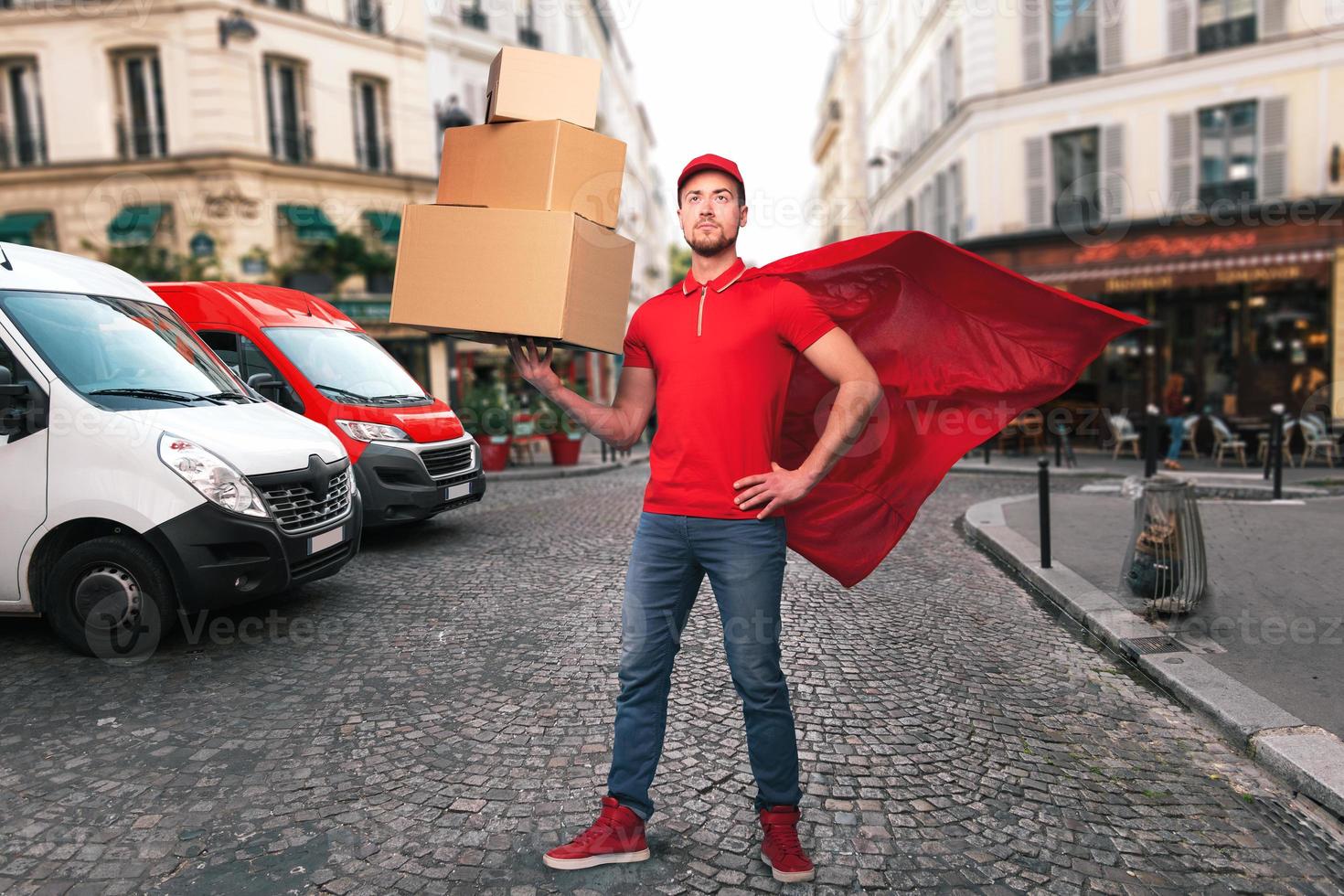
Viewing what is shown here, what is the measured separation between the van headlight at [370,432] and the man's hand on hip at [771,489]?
5.47m

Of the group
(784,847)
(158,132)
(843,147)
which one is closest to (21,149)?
(158,132)

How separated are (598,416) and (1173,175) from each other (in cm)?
1964

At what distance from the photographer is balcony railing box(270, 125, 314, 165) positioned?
845 inches

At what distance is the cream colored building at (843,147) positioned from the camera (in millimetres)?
38219

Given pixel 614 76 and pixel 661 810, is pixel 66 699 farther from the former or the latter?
pixel 614 76

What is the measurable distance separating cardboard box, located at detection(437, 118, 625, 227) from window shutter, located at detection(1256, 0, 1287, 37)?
19939 millimetres

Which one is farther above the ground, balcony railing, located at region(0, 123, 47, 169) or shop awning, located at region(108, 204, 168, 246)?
balcony railing, located at region(0, 123, 47, 169)

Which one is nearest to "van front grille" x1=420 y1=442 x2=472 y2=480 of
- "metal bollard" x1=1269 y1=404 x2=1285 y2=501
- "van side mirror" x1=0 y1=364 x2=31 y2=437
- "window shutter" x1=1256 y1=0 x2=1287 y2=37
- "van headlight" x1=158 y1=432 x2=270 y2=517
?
"van headlight" x1=158 y1=432 x2=270 y2=517

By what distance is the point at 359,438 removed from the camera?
7.37 m

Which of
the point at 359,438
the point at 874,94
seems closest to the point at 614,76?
the point at 874,94

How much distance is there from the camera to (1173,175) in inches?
730

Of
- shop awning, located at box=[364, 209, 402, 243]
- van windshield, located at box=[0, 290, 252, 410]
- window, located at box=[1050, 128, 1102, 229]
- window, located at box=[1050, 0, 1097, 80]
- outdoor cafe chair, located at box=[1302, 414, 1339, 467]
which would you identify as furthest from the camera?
shop awning, located at box=[364, 209, 402, 243]

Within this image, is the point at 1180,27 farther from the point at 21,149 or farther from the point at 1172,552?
the point at 21,149

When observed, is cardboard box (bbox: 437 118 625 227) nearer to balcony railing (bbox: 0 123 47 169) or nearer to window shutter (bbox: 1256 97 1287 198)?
window shutter (bbox: 1256 97 1287 198)
